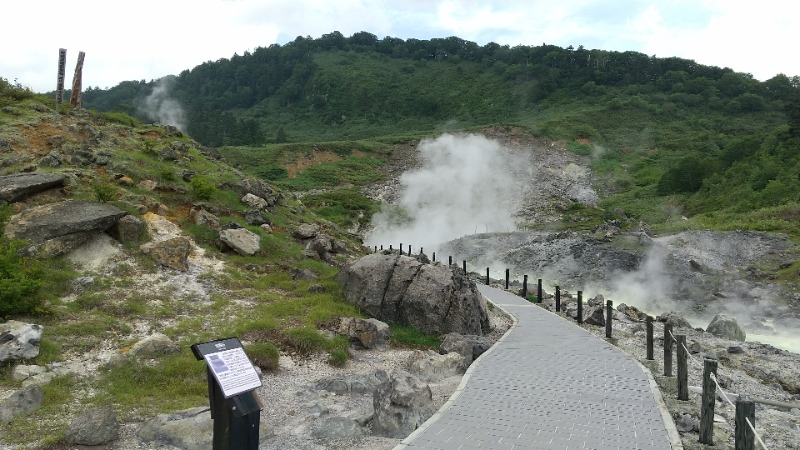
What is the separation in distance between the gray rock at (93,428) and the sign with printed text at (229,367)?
9.33 ft

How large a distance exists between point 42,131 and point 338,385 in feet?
56.7

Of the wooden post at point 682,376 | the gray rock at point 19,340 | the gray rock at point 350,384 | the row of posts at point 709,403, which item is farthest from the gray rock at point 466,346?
the gray rock at point 19,340

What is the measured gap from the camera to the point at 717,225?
36.4 m

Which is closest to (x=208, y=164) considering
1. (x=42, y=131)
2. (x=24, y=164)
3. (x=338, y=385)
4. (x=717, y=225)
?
(x=42, y=131)

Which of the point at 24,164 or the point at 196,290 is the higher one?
the point at 24,164

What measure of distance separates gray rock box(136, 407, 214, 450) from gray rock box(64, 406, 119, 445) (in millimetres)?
377

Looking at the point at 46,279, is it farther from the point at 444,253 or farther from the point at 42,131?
the point at 444,253

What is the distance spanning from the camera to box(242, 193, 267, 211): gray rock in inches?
867

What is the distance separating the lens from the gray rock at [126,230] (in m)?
15.4

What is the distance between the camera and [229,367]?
231 inches

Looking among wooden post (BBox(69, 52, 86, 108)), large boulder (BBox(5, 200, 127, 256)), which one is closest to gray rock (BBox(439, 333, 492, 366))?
large boulder (BBox(5, 200, 127, 256))

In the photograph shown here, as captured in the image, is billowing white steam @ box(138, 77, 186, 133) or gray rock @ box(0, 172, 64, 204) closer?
gray rock @ box(0, 172, 64, 204)

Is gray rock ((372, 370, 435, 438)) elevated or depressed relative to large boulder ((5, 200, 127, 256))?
depressed

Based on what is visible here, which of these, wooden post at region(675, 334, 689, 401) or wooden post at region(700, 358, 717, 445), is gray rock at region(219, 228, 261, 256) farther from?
wooden post at region(700, 358, 717, 445)
